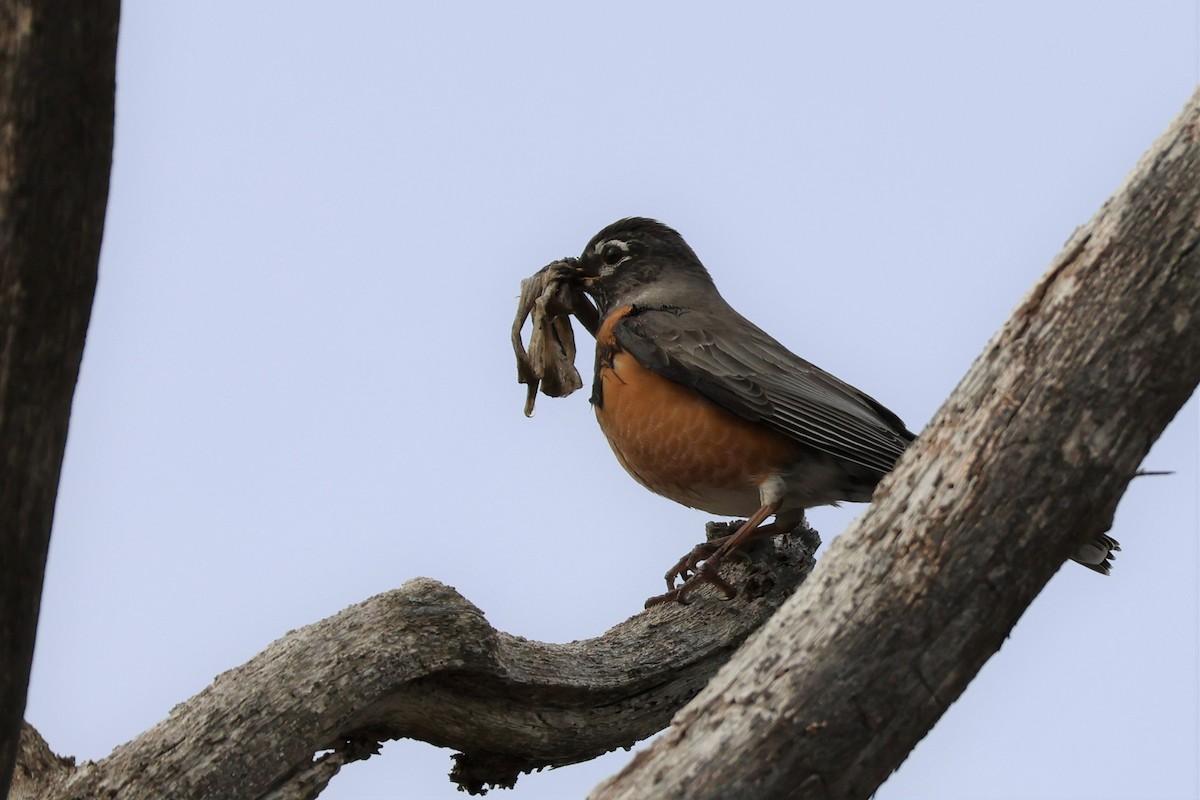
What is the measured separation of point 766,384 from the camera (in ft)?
19.5

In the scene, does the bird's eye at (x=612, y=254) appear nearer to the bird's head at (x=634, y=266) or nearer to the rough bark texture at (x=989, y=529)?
the bird's head at (x=634, y=266)

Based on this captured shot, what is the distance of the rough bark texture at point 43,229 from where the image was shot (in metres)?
2.71

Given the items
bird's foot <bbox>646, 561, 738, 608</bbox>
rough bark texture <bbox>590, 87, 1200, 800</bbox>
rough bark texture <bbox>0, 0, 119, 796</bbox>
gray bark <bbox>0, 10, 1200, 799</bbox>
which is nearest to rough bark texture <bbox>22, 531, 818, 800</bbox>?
bird's foot <bbox>646, 561, 738, 608</bbox>

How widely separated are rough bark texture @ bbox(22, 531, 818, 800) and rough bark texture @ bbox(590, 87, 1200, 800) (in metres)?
1.39

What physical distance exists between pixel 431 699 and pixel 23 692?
1.79 meters

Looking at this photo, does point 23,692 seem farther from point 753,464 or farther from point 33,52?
point 753,464

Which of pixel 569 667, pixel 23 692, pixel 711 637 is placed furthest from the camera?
pixel 711 637

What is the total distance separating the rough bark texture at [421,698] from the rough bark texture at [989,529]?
1.39 m

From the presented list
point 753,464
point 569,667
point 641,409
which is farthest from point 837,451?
point 569,667

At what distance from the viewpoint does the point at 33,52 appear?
2705 millimetres

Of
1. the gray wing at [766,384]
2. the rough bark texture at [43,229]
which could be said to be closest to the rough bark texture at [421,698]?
the gray wing at [766,384]

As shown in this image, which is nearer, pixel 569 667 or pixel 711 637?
pixel 569 667

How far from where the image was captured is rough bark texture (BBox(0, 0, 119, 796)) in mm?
2709

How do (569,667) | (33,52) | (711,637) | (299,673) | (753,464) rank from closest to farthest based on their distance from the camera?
(33,52) < (299,673) < (569,667) < (711,637) < (753,464)
